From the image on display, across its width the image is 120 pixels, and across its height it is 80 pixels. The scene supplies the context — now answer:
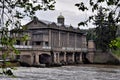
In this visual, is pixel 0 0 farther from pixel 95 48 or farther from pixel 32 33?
pixel 95 48

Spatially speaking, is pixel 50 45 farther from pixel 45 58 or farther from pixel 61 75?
pixel 61 75

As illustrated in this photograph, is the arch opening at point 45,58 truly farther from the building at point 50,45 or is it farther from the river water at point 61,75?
the river water at point 61,75

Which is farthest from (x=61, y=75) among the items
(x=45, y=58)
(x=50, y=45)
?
(x=45, y=58)

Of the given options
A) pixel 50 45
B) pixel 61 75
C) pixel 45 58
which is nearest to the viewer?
pixel 61 75

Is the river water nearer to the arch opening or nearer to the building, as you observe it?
the building

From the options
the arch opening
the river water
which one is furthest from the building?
the river water

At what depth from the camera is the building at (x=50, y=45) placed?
68.8 metres

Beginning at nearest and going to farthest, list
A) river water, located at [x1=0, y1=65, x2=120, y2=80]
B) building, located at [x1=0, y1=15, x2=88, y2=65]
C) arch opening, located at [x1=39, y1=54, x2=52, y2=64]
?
river water, located at [x1=0, y1=65, x2=120, y2=80] < building, located at [x1=0, y1=15, x2=88, y2=65] < arch opening, located at [x1=39, y1=54, x2=52, y2=64]

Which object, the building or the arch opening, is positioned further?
the arch opening

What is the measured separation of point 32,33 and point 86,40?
23720 millimetres

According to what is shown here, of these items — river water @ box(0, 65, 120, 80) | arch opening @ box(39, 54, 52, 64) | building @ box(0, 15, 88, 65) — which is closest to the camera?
river water @ box(0, 65, 120, 80)

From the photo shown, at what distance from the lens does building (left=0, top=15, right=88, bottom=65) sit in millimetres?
68750

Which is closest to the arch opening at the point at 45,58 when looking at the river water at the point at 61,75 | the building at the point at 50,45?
the building at the point at 50,45

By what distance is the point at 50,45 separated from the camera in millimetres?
75875
